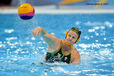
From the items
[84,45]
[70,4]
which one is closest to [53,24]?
[84,45]

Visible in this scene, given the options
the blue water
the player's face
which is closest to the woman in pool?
the player's face

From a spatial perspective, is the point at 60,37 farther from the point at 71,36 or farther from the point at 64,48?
the point at 71,36

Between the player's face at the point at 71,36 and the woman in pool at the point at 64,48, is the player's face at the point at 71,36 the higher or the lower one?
the higher one

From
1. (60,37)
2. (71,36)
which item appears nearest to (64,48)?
(71,36)

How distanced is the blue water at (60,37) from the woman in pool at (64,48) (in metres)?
0.11

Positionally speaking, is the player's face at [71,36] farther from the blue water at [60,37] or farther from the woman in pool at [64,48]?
the blue water at [60,37]

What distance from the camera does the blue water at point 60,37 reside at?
4.04m

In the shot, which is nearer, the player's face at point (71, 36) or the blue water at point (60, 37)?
the player's face at point (71, 36)

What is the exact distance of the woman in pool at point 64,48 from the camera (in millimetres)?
3941

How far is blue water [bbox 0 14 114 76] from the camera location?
13.3 ft

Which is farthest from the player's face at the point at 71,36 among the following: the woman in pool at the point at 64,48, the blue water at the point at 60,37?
the blue water at the point at 60,37

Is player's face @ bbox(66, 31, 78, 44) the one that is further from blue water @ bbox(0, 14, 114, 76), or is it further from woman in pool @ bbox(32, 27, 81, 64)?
blue water @ bbox(0, 14, 114, 76)

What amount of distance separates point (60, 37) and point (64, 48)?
8.28 feet

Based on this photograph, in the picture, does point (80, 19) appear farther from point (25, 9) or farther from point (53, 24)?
point (25, 9)
